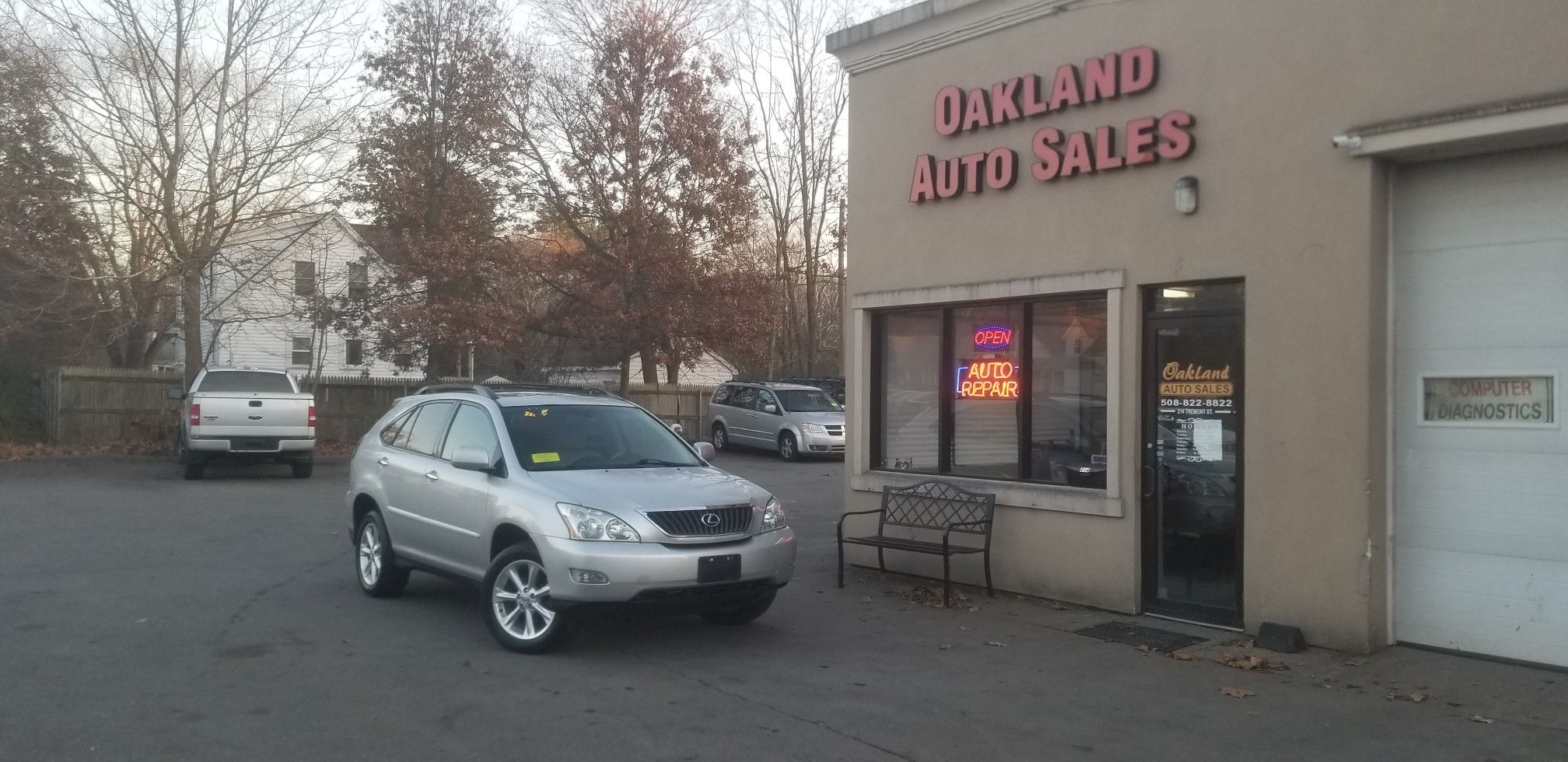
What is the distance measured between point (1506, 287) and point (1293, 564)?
2.21 meters

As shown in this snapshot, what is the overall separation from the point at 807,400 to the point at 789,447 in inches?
57.1

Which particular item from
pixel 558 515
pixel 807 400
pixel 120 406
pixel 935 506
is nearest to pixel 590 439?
pixel 558 515

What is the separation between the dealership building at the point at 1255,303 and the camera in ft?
24.0

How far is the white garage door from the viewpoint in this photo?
719 centimetres

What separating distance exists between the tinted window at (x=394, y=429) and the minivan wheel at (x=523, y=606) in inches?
91.5

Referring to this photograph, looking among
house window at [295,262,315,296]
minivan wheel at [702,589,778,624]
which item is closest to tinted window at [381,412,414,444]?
minivan wheel at [702,589,778,624]

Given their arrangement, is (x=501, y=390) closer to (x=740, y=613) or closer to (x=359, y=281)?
(x=740, y=613)

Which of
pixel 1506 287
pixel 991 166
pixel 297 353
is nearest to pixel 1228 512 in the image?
pixel 1506 287

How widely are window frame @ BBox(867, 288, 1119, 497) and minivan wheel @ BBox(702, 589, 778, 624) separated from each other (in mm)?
2679

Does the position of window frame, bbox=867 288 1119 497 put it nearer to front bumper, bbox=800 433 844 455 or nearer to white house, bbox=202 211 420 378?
front bumper, bbox=800 433 844 455

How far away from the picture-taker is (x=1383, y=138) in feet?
24.6

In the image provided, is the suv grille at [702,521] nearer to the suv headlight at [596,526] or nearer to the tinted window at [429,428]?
the suv headlight at [596,526]

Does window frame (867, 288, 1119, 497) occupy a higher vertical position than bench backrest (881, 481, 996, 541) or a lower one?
higher

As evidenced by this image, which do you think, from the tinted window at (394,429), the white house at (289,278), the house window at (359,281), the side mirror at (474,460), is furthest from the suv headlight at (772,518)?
the house window at (359,281)
